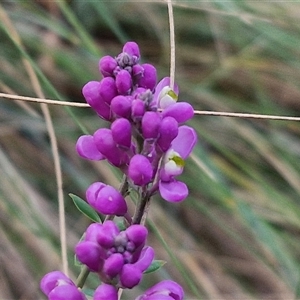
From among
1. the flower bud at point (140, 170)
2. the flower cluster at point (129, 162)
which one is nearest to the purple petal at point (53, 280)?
the flower cluster at point (129, 162)

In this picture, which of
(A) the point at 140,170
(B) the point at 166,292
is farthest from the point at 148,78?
(B) the point at 166,292

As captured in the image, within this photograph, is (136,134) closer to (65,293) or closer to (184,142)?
(184,142)

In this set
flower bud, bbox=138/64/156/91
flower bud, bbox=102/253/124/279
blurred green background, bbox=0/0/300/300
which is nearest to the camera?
flower bud, bbox=102/253/124/279

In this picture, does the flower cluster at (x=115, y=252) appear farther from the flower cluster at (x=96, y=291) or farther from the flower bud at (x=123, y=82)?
the flower bud at (x=123, y=82)

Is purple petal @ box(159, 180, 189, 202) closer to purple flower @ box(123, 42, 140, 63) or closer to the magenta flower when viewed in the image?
the magenta flower

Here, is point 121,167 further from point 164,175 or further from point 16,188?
point 16,188

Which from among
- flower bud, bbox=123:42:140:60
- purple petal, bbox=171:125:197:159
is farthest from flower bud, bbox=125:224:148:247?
flower bud, bbox=123:42:140:60
